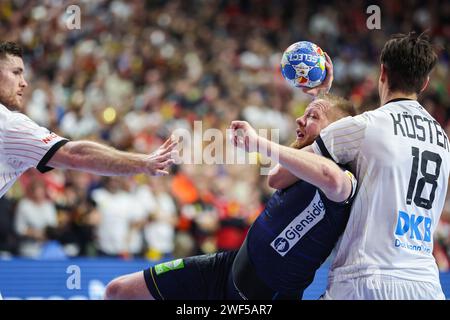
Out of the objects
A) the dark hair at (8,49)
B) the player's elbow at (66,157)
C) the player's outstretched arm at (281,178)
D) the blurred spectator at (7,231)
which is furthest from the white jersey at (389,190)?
the blurred spectator at (7,231)

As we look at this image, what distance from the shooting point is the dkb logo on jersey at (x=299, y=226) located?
4547 mm

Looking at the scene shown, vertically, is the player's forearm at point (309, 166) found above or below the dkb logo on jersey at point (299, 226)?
above

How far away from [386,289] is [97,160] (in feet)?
6.65

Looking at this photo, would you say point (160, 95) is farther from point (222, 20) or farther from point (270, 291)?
point (270, 291)

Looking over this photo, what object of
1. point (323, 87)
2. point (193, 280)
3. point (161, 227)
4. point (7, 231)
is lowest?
point (161, 227)

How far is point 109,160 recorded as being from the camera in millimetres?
4656

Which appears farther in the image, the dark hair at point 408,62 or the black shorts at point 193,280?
the black shorts at point 193,280

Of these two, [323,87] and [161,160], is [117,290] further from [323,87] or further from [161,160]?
[323,87]

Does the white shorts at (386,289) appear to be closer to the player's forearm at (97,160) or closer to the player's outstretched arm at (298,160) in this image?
the player's outstretched arm at (298,160)

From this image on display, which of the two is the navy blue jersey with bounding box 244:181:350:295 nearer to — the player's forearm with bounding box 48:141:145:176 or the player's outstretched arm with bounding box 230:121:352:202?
the player's outstretched arm with bounding box 230:121:352:202

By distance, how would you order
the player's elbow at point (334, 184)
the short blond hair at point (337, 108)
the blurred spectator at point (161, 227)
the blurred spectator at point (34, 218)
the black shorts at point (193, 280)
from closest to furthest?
the player's elbow at point (334, 184)
the short blond hair at point (337, 108)
the black shorts at point (193, 280)
the blurred spectator at point (34, 218)
the blurred spectator at point (161, 227)

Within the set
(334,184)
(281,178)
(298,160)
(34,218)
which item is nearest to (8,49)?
(281,178)

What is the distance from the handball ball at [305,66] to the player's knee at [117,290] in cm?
200

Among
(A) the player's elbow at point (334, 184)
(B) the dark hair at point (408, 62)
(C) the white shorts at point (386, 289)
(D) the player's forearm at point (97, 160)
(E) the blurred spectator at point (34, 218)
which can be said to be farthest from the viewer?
(E) the blurred spectator at point (34, 218)
